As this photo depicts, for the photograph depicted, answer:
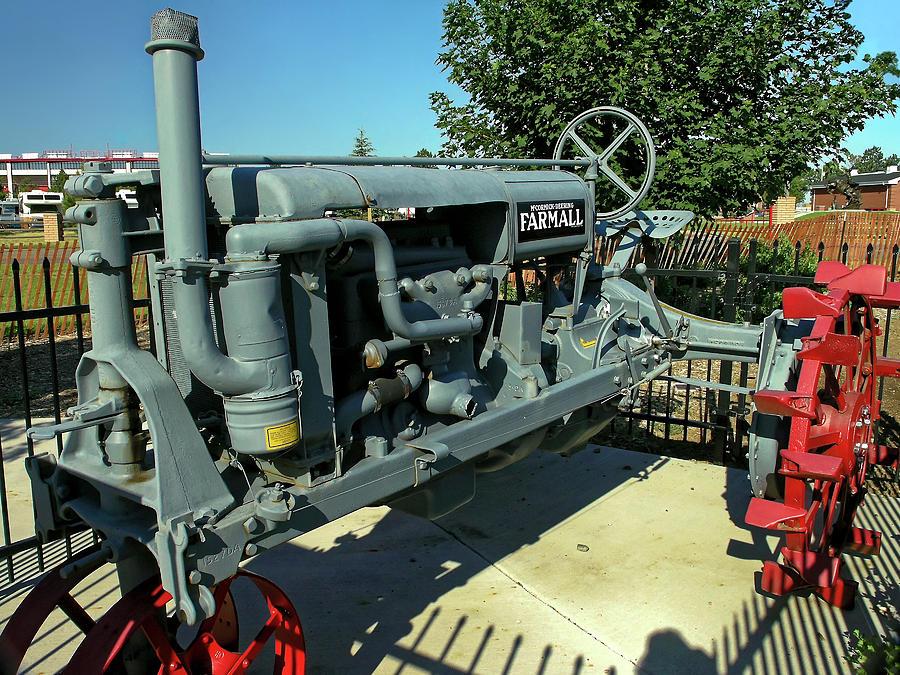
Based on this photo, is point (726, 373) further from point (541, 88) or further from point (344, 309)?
point (541, 88)

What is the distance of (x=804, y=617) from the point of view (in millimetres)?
3904

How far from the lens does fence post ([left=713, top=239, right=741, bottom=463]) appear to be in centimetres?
593

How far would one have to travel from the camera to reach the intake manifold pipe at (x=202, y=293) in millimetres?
2346

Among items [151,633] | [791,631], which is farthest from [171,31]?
[791,631]

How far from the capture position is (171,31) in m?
2.30

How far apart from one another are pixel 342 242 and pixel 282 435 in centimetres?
72

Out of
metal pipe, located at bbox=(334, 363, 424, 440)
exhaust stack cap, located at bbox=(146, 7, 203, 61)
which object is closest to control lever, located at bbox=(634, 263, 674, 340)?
metal pipe, located at bbox=(334, 363, 424, 440)

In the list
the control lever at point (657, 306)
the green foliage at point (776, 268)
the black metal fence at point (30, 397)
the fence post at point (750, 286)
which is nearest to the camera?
the black metal fence at point (30, 397)

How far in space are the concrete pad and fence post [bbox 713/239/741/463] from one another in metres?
0.63

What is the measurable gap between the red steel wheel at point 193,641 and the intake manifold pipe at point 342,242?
1122 mm

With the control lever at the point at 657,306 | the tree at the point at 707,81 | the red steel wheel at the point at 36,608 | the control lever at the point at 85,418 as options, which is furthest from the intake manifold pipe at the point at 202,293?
the tree at the point at 707,81

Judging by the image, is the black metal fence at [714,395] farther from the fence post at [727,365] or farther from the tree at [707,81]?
the tree at [707,81]

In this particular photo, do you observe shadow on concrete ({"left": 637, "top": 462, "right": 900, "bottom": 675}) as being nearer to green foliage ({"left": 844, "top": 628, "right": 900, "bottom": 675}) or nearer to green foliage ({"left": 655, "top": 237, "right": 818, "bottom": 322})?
green foliage ({"left": 844, "top": 628, "right": 900, "bottom": 675})

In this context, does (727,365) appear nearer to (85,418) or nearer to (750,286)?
(750,286)
